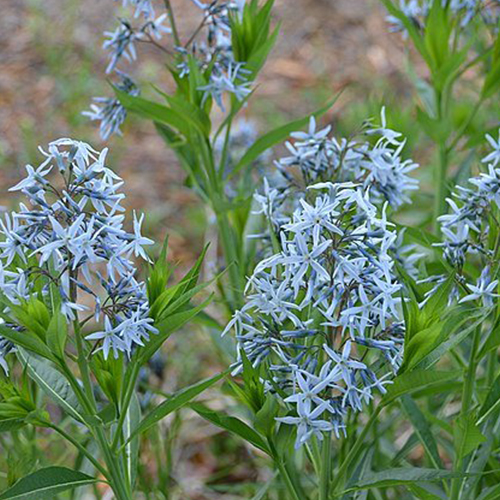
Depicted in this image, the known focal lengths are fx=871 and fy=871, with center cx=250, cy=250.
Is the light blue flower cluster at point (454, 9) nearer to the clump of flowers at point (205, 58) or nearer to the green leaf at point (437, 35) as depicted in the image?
the green leaf at point (437, 35)

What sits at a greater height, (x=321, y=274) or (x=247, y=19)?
(x=247, y=19)

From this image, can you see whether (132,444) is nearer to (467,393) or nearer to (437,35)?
(467,393)

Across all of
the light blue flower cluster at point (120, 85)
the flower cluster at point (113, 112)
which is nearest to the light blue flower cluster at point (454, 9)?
the light blue flower cluster at point (120, 85)

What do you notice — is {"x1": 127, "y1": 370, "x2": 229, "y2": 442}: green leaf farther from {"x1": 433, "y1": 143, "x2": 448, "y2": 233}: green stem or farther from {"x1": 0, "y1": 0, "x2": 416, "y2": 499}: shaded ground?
{"x1": 0, "y1": 0, "x2": 416, "y2": 499}: shaded ground

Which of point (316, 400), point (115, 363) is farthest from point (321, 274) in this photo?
point (115, 363)

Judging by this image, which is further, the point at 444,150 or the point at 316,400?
the point at 444,150

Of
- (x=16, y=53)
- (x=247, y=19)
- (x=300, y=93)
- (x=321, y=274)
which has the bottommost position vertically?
(x=300, y=93)

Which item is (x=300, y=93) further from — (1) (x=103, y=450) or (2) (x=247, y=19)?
(1) (x=103, y=450)

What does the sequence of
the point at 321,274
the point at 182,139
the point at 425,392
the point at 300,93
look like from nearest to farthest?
the point at 321,274 < the point at 425,392 < the point at 182,139 < the point at 300,93
